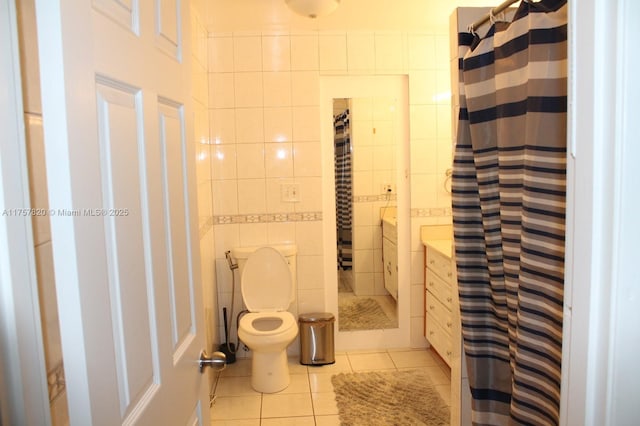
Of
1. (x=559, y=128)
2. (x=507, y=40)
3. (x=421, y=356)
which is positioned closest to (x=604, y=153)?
(x=559, y=128)

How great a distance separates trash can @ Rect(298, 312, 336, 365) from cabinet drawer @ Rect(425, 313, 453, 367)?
0.74m

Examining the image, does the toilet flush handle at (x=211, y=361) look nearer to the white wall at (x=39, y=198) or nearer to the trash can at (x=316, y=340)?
the white wall at (x=39, y=198)

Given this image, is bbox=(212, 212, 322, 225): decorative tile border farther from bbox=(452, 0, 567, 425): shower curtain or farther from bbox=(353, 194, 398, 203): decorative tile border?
bbox=(452, 0, 567, 425): shower curtain

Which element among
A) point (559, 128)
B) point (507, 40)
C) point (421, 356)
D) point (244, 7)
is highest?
point (244, 7)

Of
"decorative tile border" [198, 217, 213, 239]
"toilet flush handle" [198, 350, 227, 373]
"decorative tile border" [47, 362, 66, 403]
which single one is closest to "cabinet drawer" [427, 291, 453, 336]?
"decorative tile border" [198, 217, 213, 239]

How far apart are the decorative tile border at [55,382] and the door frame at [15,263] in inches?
4.5

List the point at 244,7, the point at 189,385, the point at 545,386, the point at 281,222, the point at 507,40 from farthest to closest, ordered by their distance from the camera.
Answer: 1. the point at 281,222
2. the point at 244,7
3. the point at 507,40
4. the point at 545,386
5. the point at 189,385

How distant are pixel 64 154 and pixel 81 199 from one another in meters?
0.07

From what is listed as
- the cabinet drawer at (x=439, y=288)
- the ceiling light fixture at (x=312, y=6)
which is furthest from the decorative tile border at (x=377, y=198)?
the ceiling light fixture at (x=312, y=6)

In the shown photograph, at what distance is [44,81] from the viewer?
528 mm

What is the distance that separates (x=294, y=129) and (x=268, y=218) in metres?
0.71

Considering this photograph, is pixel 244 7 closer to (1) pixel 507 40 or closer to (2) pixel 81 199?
(1) pixel 507 40

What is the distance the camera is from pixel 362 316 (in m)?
3.34

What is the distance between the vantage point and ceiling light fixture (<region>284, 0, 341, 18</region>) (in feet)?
7.25
